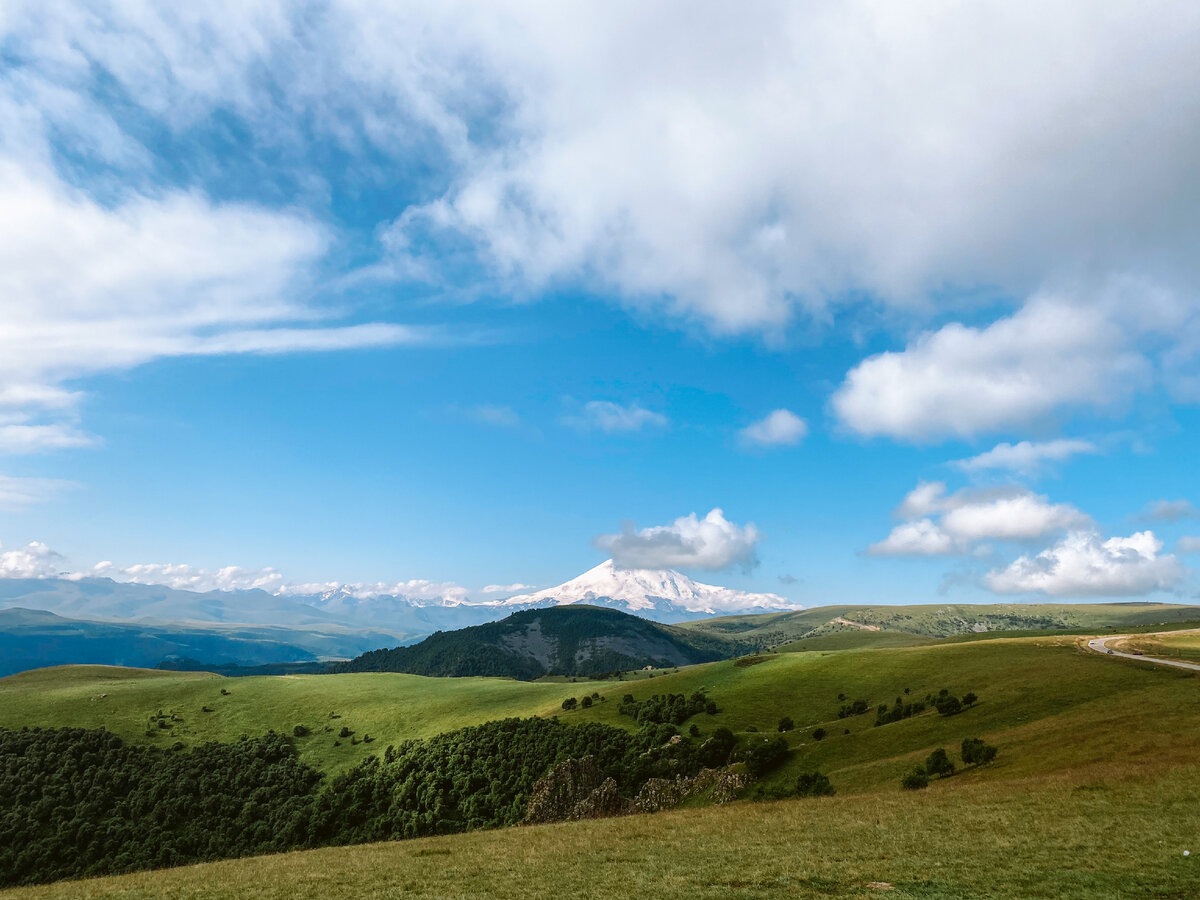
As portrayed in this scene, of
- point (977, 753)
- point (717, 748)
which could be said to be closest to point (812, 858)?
point (977, 753)

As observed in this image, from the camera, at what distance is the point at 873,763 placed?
194ft

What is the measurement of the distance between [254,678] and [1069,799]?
169 m

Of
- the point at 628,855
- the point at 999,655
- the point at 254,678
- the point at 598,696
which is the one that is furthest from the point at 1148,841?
the point at 254,678

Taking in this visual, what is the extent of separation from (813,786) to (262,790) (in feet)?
275

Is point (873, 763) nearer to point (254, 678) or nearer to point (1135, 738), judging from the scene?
point (1135, 738)

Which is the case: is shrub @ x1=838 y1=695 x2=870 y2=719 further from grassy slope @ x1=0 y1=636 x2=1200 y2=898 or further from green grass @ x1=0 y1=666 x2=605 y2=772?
green grass @ x1=0 y1=666 x2=605 y2=772

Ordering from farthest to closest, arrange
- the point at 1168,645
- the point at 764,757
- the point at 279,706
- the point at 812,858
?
the point at 279,706 → the point at 1168,645 → the point at 764,757 → the point at 812,858

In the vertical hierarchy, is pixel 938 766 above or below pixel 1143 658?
below

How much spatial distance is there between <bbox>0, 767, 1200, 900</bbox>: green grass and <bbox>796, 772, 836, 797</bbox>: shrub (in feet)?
25.9

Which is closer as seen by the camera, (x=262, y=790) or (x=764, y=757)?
(x=764, y=757)

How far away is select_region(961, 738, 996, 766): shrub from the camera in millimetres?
52031

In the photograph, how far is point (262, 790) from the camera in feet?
301

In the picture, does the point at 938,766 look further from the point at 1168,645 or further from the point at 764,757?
the point at 1168,645

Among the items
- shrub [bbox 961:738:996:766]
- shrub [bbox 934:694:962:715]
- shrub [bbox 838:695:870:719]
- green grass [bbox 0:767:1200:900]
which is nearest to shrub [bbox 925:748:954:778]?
shrub [bbox 961:738:996:766]
